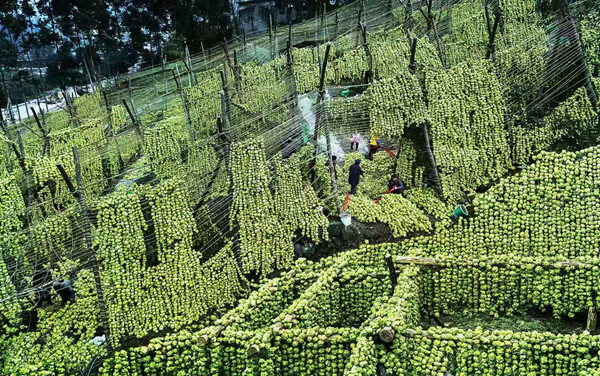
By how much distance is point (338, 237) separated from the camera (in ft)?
32.2

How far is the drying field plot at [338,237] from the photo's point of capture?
647 centimetres

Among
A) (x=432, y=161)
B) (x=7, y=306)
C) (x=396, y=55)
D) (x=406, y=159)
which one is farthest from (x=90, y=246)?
(x=396, y=55)

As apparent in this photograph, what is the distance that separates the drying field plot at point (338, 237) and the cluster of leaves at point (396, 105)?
0.04m

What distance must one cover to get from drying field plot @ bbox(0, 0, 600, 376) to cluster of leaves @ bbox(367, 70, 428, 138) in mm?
45

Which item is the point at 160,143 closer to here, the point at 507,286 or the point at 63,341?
the point at 63,341

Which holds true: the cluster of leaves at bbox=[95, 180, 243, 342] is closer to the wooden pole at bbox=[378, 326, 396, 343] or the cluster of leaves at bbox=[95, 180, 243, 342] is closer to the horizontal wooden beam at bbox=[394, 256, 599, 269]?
the horizontal wooden beam at bbox=[394, 256, 599, 269]

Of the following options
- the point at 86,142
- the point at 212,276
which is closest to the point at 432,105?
the point at 212,276

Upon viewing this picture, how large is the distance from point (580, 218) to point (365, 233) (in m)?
3.89

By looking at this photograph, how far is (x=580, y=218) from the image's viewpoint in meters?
7.98

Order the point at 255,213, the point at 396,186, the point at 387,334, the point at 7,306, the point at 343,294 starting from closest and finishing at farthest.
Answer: the point at 387,334 → the point at 343,294 → the point at 7,306 → the point at 255,213 → the point at 396,186

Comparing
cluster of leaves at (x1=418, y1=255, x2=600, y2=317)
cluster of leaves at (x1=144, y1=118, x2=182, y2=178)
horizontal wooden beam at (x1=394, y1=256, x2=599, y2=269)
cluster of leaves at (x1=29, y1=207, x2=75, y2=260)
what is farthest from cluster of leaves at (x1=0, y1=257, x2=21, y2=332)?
cluster of leaves at (x1=418, y1=255, x2=600, y2=317)

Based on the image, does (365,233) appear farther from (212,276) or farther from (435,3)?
(435,3)

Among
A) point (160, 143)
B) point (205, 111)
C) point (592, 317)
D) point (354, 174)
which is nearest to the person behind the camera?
point (592, 317)

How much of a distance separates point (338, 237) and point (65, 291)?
5271mm
